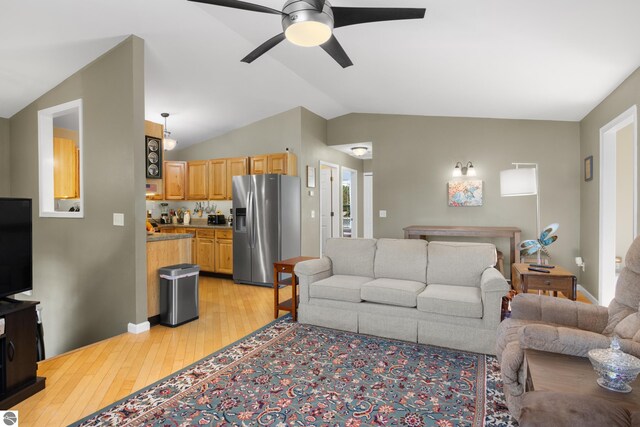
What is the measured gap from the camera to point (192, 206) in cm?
726

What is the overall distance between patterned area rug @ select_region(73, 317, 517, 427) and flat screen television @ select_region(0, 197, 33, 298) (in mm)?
1082

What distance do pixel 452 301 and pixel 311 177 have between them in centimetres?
369

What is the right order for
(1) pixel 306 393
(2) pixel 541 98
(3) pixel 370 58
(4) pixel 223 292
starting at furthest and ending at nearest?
1. (4) pixel 223 292
2. (2) pixel 541 98
3. (3) pixel 370 58
4. (1) pixel 306 393

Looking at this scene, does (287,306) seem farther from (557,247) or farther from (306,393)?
(557,247)

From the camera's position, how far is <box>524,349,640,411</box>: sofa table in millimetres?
1437

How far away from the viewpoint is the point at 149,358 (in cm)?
296

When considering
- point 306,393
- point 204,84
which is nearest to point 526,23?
point 306,393

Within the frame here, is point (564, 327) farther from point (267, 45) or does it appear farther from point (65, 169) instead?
point (65, 169)

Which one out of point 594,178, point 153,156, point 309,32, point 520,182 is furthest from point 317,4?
point 594,178

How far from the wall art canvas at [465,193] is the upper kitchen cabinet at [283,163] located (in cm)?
251

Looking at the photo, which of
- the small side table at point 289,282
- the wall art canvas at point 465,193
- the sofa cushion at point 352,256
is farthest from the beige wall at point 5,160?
the wall art canvas at point 465,193

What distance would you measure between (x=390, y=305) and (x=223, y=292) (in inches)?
111

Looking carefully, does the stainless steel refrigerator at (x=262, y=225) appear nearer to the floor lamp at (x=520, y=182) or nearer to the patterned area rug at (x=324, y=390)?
the patterned area rug at (x=324, y=390)

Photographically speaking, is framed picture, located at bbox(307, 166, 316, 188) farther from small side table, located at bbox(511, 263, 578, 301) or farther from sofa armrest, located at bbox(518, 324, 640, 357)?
→ sofa armrest, located at bbox(518, 324, 640, 357)
